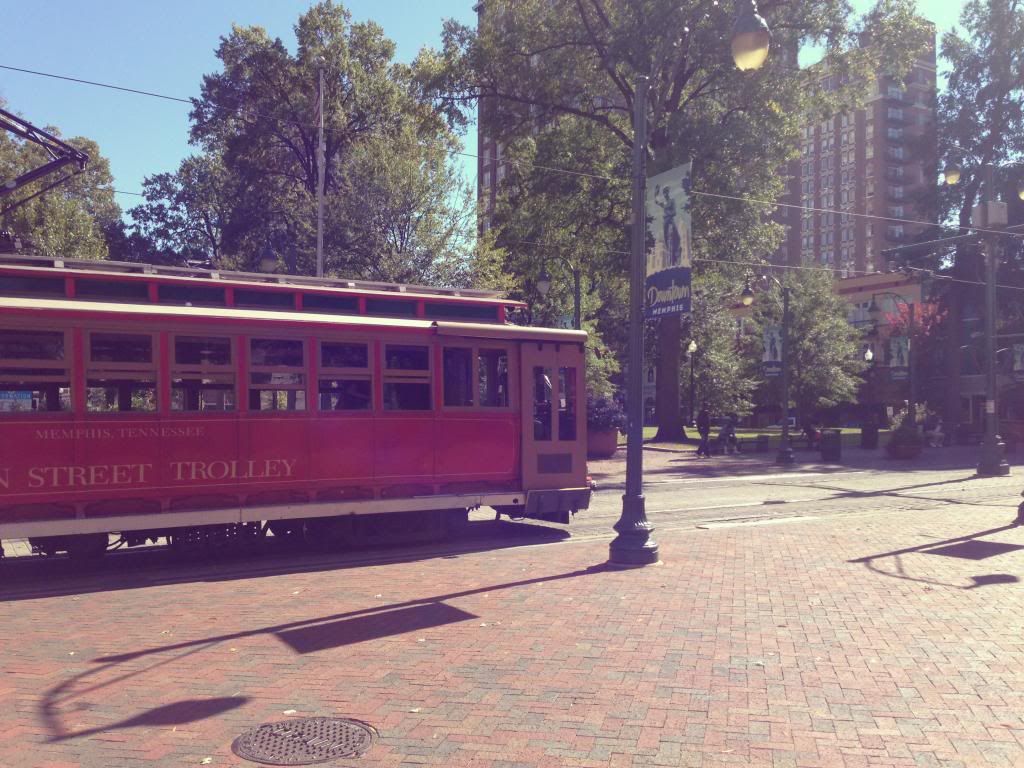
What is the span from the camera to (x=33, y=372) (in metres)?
9.41

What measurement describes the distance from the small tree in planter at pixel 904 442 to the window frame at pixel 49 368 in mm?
27132

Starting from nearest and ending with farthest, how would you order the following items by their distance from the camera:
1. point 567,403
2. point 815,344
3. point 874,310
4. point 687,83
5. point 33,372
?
point 33,372
point 567,403
point 687,83
point 874,310
point 815,344

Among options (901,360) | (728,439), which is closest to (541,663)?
(728,439)

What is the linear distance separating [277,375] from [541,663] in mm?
5809

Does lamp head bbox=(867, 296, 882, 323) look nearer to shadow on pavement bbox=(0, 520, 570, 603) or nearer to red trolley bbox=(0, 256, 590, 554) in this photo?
red trolley bbox=(0, 256, 590, 554)

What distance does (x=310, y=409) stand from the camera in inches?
431

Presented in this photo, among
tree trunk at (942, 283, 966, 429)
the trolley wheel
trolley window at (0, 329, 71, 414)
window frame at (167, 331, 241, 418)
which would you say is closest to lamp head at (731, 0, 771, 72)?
window frame at (167, 331, 241, 418)

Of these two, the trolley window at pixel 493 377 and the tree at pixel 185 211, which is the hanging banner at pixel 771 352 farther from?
the tree at pixel 185 211

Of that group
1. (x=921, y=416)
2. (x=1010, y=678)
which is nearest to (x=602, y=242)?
→ (x=921, y=416)

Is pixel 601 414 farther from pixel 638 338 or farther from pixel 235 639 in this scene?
pixel 235 639

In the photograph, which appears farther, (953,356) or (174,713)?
(953,356)

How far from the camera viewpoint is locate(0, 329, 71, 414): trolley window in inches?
366

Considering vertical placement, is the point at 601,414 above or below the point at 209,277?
below

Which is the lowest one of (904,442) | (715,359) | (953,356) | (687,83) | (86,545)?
(86,545)
